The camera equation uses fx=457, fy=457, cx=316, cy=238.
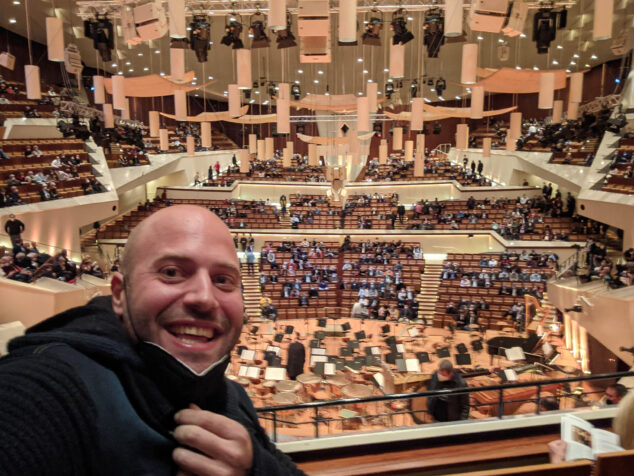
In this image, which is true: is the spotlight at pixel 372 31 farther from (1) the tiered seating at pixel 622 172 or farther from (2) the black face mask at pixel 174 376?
(1) the tiered seating at pixel 622 172

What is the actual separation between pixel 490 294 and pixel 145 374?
48.4ft

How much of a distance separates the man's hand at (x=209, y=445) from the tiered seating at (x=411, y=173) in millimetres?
24461

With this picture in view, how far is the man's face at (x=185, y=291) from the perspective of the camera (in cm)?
75

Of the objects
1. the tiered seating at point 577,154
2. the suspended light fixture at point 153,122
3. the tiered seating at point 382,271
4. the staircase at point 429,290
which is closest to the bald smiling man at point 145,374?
the suspended light fixture at point 153,122

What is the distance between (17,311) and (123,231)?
11.3m

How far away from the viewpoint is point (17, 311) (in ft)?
27.4

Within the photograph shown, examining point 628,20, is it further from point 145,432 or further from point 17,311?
point 17,311

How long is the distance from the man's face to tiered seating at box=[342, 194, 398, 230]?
64.8 ft

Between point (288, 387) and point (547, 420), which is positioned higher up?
point (547, 420)

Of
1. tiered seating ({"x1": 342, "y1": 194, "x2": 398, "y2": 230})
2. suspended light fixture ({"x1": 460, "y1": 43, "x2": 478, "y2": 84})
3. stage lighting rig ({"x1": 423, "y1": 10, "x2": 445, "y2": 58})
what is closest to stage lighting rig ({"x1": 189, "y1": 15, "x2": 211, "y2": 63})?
stage lighting rig ({"x1": 423, "y1": 10, "x2": 445, "y2": 58})

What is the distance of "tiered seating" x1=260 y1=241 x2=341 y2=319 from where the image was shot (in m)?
14.8

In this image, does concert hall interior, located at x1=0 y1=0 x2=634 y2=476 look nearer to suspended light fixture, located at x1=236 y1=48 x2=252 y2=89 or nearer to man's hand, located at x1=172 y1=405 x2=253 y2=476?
suspended light fixture, located at x1=236 y1=48 x2=252 y2=89

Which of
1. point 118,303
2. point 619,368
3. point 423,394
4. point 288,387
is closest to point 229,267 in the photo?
point 118,303

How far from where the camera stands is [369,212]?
855 inches
